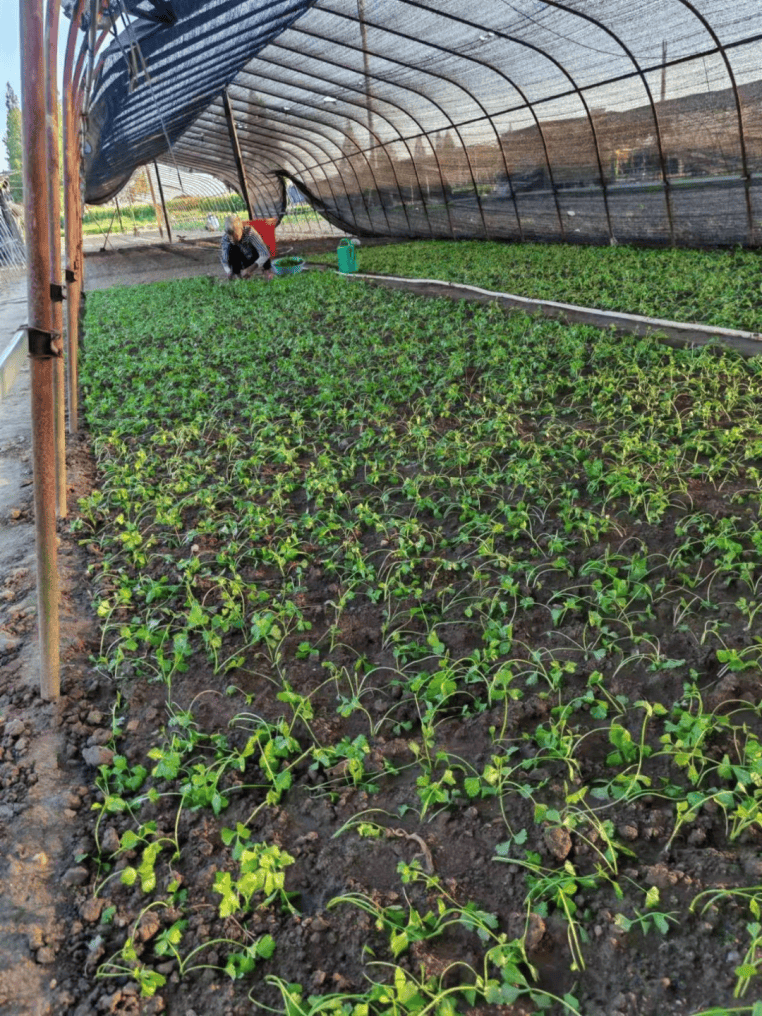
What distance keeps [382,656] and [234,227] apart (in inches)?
541

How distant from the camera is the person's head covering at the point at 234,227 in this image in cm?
1511

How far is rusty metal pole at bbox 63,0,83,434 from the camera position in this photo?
6.58 metres

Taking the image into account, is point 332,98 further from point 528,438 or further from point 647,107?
point 528,438

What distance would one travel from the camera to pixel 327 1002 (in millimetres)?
1865

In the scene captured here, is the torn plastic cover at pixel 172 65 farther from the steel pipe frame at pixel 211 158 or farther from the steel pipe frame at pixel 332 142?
the steel pipe frame at pixel 211 158

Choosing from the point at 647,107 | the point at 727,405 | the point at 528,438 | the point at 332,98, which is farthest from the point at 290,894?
the point at 332,98

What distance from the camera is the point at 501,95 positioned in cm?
1647

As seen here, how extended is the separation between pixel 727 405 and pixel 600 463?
1394mm

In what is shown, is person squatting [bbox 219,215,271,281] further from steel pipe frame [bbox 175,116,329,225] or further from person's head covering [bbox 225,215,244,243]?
steel pipe frame [bbox 175,116,329,225]

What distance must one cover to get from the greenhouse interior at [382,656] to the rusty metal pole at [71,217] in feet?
0.21

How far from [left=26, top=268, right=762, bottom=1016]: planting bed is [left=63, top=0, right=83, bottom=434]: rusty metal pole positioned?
1153 millimetres

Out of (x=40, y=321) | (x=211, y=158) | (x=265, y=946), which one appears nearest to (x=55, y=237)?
(x=40, y=321)

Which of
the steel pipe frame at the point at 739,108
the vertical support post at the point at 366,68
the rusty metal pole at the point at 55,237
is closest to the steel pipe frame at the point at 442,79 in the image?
the vertical support post at the point at 366,68

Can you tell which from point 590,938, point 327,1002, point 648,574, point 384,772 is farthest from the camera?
point 648,574
